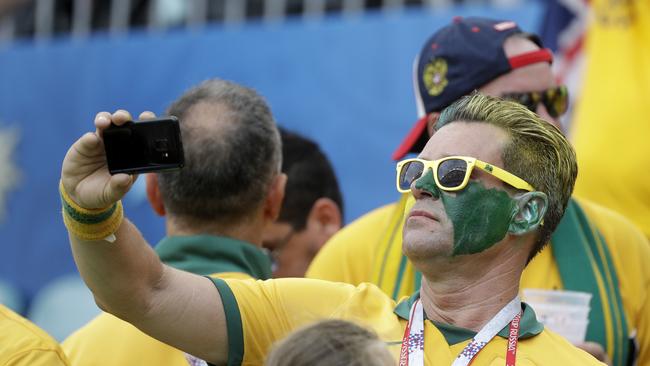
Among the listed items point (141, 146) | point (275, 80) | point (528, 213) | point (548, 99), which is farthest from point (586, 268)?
point (275, 80)

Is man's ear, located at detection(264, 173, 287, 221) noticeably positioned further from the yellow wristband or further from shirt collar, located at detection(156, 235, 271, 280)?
the yellow wristband

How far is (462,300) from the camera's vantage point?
8.37 ft

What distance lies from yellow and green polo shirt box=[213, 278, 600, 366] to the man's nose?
0.24 meters

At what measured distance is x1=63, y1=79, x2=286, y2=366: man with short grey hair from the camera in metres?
3.01

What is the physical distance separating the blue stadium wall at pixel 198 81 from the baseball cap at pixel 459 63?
6.88 feet

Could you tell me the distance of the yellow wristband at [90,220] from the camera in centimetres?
233

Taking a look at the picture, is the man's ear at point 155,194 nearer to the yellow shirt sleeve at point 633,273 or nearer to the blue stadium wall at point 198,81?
the yellow shirt sleeve at point 633,273

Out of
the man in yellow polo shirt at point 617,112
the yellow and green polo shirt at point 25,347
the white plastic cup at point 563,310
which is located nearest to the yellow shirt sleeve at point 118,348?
the yellow and green polo shirt at point 25,347

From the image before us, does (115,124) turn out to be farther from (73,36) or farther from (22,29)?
(22,29)

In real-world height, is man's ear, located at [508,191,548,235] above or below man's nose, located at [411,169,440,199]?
below

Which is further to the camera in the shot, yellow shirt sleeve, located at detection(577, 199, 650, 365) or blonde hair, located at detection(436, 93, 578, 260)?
yellow shirt sleeve, located at detection(577, 199, 650, 365)

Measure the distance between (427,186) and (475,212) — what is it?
119 mm

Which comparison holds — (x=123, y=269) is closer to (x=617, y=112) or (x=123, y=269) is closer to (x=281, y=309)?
(x=281, y=309)

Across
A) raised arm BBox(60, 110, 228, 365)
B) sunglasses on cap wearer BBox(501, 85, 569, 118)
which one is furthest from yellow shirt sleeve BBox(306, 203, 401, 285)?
raised arm BBox(60, 110, 228, 365)
